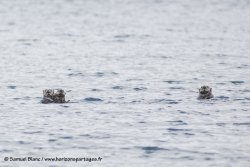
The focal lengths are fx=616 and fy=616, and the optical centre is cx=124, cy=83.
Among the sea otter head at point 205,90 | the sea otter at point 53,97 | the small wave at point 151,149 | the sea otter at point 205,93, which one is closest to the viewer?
the small wave at point 151,149

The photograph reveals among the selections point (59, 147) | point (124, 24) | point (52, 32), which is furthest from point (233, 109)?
point (124, 24)

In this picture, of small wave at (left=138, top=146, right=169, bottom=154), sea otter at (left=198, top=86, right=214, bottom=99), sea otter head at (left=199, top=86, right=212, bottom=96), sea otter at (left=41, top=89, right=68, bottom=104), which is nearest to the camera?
small wave at (left=138, top=146, right=169, bottom=154)

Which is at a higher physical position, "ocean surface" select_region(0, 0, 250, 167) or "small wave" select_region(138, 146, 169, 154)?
"ocean surface" select_region(0, 0, 250, 167)

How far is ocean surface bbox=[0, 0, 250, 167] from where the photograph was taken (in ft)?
72.4

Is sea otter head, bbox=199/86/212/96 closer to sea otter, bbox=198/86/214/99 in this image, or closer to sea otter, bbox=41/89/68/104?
sea otter, bbox=198/86/214/99

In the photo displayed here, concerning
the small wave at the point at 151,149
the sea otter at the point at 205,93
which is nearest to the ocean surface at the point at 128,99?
the small wave at the point at 151,149

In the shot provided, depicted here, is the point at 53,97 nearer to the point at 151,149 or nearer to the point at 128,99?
the point at 128,99

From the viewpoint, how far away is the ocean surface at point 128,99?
72.4ft

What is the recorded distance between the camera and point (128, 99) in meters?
30.5

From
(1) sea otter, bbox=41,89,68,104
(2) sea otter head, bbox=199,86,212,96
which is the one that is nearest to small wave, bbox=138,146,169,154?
(2) sea otter head, bbox=199,86,212,96

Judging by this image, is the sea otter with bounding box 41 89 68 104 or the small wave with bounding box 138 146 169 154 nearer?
the small wave with bounding box 138 146 169 154

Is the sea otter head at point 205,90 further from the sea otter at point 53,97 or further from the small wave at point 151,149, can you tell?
the small wave at point 151,149

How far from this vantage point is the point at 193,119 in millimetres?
26281

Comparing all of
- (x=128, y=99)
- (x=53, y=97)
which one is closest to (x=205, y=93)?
(x=128, y=99)
